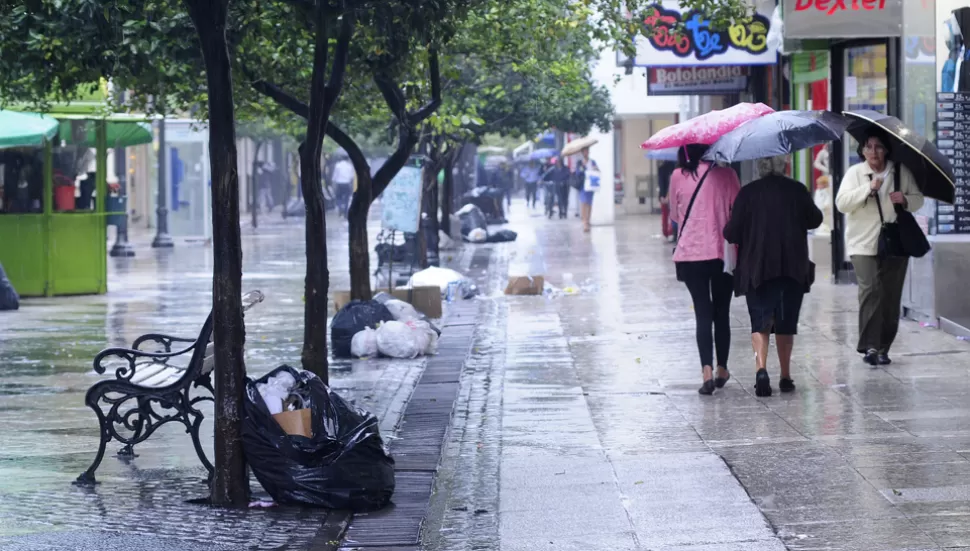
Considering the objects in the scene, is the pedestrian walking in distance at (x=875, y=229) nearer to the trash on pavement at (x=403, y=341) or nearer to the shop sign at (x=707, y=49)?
the trash on pavement at (x=403, y=341)

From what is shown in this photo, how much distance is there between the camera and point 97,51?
10461 millimetres

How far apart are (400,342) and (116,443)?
13.9 ft

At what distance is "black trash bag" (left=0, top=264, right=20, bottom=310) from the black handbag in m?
10.8

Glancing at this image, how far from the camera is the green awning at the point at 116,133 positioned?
64.3 feet

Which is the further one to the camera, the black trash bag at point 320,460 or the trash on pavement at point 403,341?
the trash on pavement at point 403,341

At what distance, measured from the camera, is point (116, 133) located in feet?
67.8

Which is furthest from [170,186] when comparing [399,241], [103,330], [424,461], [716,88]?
[424,461]

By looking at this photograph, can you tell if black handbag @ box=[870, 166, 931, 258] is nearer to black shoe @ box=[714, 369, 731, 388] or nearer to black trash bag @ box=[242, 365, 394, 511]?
black shoe @ box=[714, 369, 731, 388]

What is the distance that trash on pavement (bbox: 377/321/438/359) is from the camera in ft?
41.6

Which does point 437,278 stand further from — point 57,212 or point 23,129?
point 57,212

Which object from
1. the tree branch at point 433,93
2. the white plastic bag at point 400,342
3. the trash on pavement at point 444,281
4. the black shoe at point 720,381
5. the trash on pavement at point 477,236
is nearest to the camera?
the black shoe at point 720,381

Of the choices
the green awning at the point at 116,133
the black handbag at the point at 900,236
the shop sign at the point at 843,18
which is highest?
the shop sign at the point at 843,18

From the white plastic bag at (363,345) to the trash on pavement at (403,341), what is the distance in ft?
0.18

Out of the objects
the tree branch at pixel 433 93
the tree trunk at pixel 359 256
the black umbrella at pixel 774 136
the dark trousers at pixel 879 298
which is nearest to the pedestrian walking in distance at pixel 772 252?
the black umbrella at pixel 774 136
